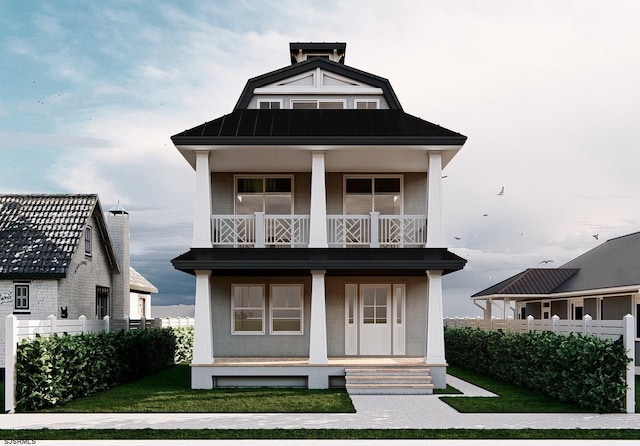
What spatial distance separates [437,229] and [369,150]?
2.87 metres

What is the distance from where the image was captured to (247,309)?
2058 centimetres

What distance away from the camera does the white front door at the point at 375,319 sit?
20.5 m

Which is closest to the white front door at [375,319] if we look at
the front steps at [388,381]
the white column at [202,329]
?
the front steps at [388,381]

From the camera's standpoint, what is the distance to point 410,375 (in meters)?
18.0

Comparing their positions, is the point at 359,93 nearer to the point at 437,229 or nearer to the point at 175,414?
the point at 437,229

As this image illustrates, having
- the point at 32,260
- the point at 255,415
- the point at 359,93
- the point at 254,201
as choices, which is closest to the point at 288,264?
the point at 254,201

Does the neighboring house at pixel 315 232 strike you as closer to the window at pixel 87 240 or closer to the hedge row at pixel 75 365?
the hedge row at pixel 75 365

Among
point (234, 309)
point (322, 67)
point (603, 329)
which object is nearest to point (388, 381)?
point (234, 309)

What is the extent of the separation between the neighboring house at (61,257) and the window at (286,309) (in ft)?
24.5

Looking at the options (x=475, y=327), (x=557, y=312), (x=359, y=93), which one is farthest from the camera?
(x=557, y=312)

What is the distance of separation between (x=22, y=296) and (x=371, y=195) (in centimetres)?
1223

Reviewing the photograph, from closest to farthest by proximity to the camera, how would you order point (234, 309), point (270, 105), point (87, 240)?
point (234, 309)
point (270, 105)
point (87, 240)

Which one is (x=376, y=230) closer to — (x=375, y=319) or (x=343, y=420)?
(x=375, y=319)

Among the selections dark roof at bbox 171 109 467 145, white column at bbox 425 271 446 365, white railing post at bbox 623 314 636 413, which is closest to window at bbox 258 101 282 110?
dark roof at bbox 171 109 467 145
